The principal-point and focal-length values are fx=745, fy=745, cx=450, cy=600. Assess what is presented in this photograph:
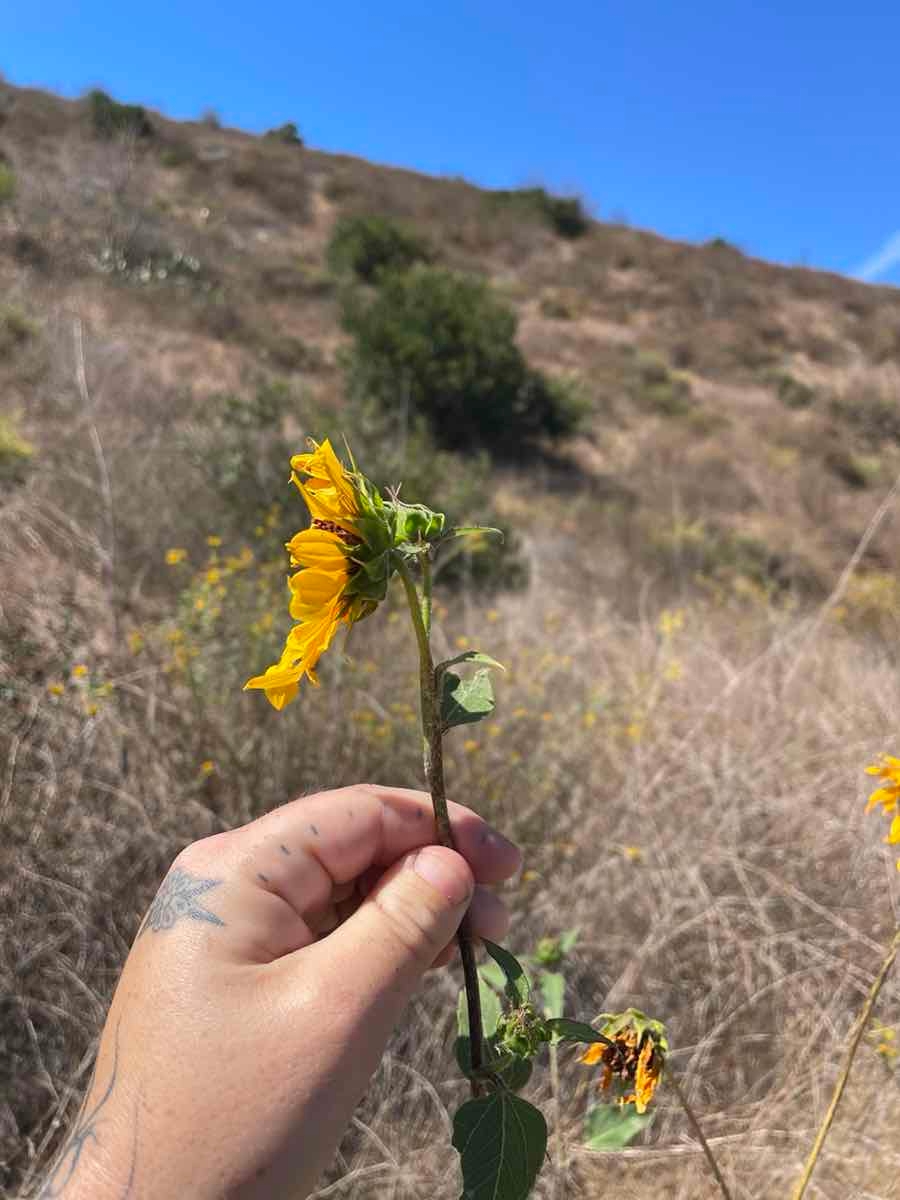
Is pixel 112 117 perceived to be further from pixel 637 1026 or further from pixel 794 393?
pixel 637 1026

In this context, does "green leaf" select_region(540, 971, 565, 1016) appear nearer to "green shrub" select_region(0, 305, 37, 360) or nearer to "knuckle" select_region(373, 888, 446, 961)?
"knuckle" select_region(373, 888, 446, 961)

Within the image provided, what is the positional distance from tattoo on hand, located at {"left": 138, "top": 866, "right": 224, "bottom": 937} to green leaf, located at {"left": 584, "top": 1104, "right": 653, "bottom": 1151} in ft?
2.02

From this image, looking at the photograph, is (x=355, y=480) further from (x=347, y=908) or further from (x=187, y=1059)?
(x=347, y=908)

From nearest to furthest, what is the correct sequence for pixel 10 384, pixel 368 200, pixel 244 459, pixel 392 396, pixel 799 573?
pixel 244 459 → pixel 10 384 → pixel 799 573 → pixel 392 396 → pixel 368 200

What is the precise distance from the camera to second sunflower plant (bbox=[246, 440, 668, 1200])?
0.60 metres

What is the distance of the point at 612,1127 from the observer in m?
1.03

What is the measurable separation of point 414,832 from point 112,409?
532cm

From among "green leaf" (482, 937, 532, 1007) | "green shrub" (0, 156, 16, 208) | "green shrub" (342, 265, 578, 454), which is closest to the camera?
"green leaf" (482, 937, 532, 1007)

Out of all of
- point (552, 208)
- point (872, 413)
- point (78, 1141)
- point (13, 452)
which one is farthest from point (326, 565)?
point (552, 208)

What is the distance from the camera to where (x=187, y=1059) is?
0.67 m

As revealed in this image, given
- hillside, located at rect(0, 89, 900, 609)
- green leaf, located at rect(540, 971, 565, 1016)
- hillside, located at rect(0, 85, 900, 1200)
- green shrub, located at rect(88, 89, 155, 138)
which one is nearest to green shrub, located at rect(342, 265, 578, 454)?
hillside, located at rect(0, 89, 900, 609)

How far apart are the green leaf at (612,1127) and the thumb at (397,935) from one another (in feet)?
1.55

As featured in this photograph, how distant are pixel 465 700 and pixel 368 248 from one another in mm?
15095

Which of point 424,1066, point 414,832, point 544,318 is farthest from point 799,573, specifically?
point 544,318
